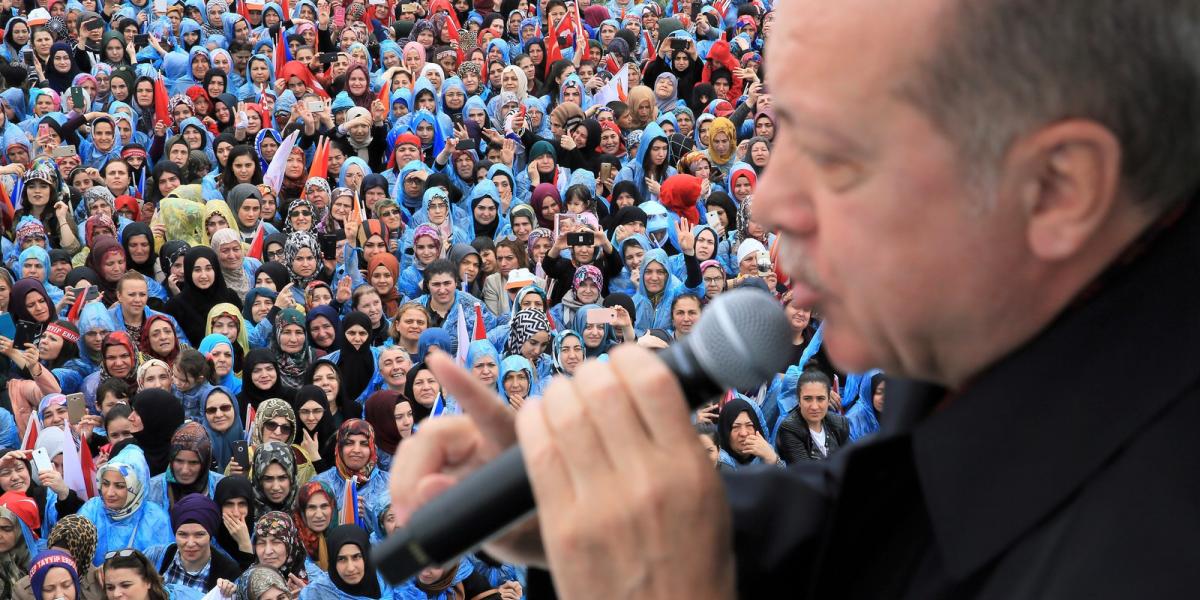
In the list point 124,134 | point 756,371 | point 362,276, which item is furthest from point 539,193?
point 756,371

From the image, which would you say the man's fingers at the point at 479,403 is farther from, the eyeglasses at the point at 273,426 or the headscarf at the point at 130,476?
the eyeglasses at the point at 273,426

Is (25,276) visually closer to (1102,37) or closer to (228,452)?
(228,452)

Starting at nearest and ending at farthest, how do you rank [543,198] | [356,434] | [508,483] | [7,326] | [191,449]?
[508,483]
[191,449]
[356,434]
[7,326]
[543,198]

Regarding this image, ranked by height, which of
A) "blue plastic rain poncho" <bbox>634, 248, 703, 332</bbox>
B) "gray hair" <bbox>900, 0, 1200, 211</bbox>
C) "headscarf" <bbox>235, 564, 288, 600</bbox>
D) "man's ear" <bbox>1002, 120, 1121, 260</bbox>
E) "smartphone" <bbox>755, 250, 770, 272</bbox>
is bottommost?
"headscarf" <bbox>235, 564, 288, 600</bbox>

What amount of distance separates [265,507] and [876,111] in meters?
6.51

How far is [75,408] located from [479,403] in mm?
6961

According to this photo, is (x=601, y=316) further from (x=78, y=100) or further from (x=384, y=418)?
(x=78, y=100)

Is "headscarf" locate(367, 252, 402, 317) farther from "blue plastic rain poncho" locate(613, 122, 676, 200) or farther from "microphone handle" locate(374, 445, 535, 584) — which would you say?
"microphone handle" locate(374, 445, 535, 584)

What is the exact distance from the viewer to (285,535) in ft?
21.0

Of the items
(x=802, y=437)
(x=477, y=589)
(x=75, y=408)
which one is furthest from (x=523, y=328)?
(x=75, y=408)

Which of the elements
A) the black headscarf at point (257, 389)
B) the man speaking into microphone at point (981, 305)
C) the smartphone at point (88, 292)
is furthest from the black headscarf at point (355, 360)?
the man speaking into microphone at point (981, 305)

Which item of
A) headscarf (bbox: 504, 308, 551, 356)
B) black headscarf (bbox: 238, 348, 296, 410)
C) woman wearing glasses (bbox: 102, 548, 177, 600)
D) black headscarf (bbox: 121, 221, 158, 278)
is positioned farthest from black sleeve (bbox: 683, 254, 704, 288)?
woman wearing glasses (bbox: 102, 548, 177, 600)

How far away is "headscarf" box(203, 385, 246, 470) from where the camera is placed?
25.6ft

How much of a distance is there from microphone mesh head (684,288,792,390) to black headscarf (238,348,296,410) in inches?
289
